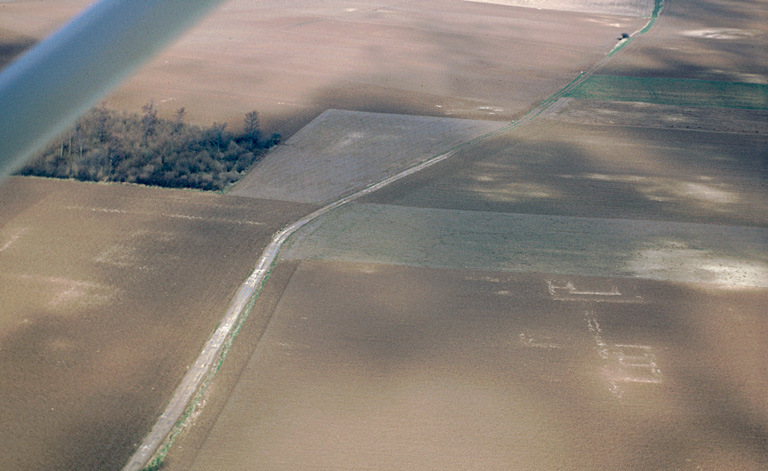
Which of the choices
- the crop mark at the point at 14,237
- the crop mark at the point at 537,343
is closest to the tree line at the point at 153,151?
the crop mark at the point at 14,237

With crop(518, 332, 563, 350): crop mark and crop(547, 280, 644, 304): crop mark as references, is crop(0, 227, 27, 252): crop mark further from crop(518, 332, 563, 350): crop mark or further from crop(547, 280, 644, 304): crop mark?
crop(547, 280, 644, 304): crop mark

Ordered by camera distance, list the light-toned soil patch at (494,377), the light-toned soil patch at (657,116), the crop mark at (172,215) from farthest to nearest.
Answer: the light-toned soil patch at (657,116), the crop mark at (172,215), the light-toned soil patch at (494,377)

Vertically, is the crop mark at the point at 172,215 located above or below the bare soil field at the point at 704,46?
below

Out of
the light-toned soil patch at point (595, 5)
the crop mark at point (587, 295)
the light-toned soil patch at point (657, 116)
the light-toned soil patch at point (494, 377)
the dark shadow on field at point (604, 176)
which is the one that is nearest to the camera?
the light-toned soil patch at point (494, 377)

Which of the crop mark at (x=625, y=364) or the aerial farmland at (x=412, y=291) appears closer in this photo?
the aerial farmland at (x=412, y=291)

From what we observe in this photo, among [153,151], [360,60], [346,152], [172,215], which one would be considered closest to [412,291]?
[172,215]

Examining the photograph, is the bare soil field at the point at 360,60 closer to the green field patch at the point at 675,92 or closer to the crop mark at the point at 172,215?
the green field patch at the point at 675,92

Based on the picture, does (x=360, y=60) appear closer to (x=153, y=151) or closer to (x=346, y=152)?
(x=346, y=152)

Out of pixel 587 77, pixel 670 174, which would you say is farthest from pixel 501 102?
pixel 670 174
